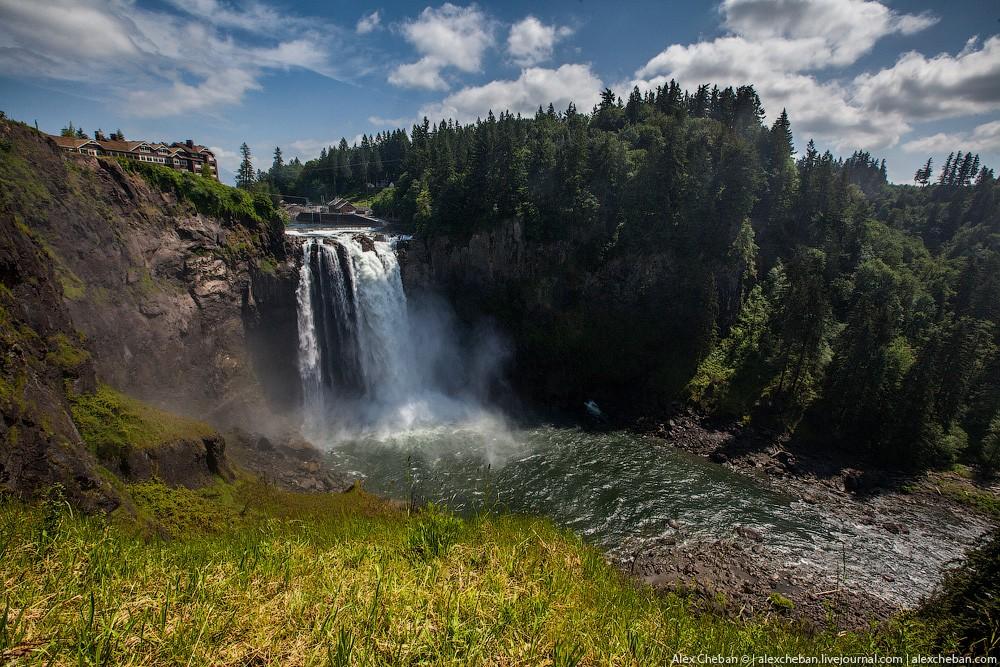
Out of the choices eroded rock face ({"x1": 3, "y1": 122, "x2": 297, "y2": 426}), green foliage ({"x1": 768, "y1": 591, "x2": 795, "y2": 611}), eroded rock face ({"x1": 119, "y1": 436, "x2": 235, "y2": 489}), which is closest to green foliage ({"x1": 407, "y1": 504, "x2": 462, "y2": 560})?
eroded rock face ({"x1": 119, "y1": 436, "x2": 235, "y2": 489})

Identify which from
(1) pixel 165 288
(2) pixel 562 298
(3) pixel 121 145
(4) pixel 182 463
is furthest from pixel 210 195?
(3) pixel 121 145

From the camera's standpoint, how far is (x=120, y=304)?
26.8 m

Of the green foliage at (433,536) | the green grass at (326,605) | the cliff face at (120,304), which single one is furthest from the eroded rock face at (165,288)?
the green foliage at (433,536)

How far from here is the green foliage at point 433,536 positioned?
8.12 meters

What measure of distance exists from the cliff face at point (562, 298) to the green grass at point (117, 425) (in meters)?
29.6

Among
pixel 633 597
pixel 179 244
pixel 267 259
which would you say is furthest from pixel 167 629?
pixel 267 259

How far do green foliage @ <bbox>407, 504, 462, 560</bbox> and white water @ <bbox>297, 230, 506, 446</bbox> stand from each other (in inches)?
1107

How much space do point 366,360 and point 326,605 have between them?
37525 mm

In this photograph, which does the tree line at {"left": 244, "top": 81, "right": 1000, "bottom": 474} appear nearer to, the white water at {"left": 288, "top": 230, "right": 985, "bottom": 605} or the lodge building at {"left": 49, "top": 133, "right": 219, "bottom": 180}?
the white water at {"left": 288, "top": 230, "right": 985, "bottom": 605}

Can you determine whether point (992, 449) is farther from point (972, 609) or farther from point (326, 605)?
point (326, 605)

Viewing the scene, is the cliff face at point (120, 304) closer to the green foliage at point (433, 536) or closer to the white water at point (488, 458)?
the white water at point (488, 458)

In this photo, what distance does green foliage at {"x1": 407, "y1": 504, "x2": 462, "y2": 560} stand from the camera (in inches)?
320

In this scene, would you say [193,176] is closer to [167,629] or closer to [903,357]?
[167,629]

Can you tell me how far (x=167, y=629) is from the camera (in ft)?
15.3
